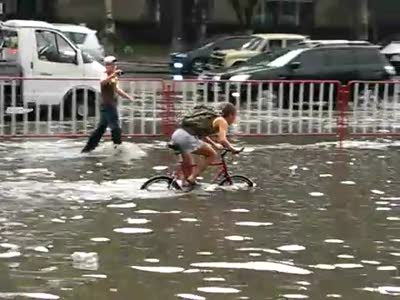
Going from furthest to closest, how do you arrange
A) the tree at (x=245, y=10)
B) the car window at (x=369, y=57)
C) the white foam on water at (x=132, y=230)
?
the tree at (x=245, y=10)
the car window at (x=369, y=57)
the white foam on water at (x=132, y=230)

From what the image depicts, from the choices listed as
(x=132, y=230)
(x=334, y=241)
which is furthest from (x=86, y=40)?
(x=334, y=241)

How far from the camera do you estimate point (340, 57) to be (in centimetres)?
2742

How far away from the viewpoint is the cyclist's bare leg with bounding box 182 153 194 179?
1250 cm

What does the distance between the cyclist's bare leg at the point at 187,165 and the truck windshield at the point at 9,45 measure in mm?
9883

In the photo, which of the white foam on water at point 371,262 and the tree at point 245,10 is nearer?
the white foam on water at point 371,262

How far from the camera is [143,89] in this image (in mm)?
20094

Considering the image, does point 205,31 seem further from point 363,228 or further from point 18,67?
point 363,228

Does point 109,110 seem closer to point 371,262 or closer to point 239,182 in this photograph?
point 239,182

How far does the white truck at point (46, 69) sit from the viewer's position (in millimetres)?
20203

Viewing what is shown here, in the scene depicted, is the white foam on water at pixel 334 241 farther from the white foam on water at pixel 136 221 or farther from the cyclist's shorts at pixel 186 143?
the cyclist's shorts at pixel 186 143

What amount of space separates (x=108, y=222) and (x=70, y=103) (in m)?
10.1

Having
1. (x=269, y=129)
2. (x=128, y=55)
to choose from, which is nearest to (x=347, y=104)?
(x=269, y=129)

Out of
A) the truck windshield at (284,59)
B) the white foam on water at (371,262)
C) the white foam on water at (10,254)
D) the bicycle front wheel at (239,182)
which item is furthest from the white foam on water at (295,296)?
the truck windshield at (284,59)

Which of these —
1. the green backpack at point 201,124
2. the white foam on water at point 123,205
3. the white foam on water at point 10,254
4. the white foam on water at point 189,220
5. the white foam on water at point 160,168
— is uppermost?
the green backpack at point 201,124
